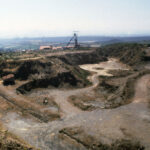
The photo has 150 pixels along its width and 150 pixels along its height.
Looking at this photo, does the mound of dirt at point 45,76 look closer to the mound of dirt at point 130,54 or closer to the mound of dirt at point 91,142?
the mound of dirt at point 91,142

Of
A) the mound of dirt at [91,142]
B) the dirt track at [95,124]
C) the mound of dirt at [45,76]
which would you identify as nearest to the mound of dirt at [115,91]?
the dirt track at [95,124]

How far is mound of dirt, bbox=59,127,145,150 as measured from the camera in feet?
83.3

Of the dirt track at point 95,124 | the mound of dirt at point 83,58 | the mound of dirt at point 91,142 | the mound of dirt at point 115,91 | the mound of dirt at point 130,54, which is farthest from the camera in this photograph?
the mound of dirt at point 83,58

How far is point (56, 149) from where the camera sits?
25172 millimetres

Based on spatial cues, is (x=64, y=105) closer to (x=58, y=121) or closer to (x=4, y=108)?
(x=58, y=121)

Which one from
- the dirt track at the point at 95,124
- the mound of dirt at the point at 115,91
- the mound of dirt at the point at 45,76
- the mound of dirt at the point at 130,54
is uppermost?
the mound of dirt at the point at 130,54

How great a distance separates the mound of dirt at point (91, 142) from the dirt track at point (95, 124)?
1039 millimetres

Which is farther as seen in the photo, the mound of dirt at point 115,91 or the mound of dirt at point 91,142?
the mound of dirt at point 115,91

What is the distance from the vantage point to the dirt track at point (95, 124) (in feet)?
89.9

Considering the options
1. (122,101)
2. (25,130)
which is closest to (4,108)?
(25,130)

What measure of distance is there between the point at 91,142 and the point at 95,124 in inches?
209

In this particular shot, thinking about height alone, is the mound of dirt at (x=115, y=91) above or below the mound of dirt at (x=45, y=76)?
below

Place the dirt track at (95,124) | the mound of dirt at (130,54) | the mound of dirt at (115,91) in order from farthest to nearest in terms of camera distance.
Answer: the mound of dirt at (130,54) < the mound of dirt at (115,91) < the dirt track at (95,124)

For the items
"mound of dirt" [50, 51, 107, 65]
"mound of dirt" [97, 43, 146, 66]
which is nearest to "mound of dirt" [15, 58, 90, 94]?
"mound of dirt" [50, 51, 107, 65]
